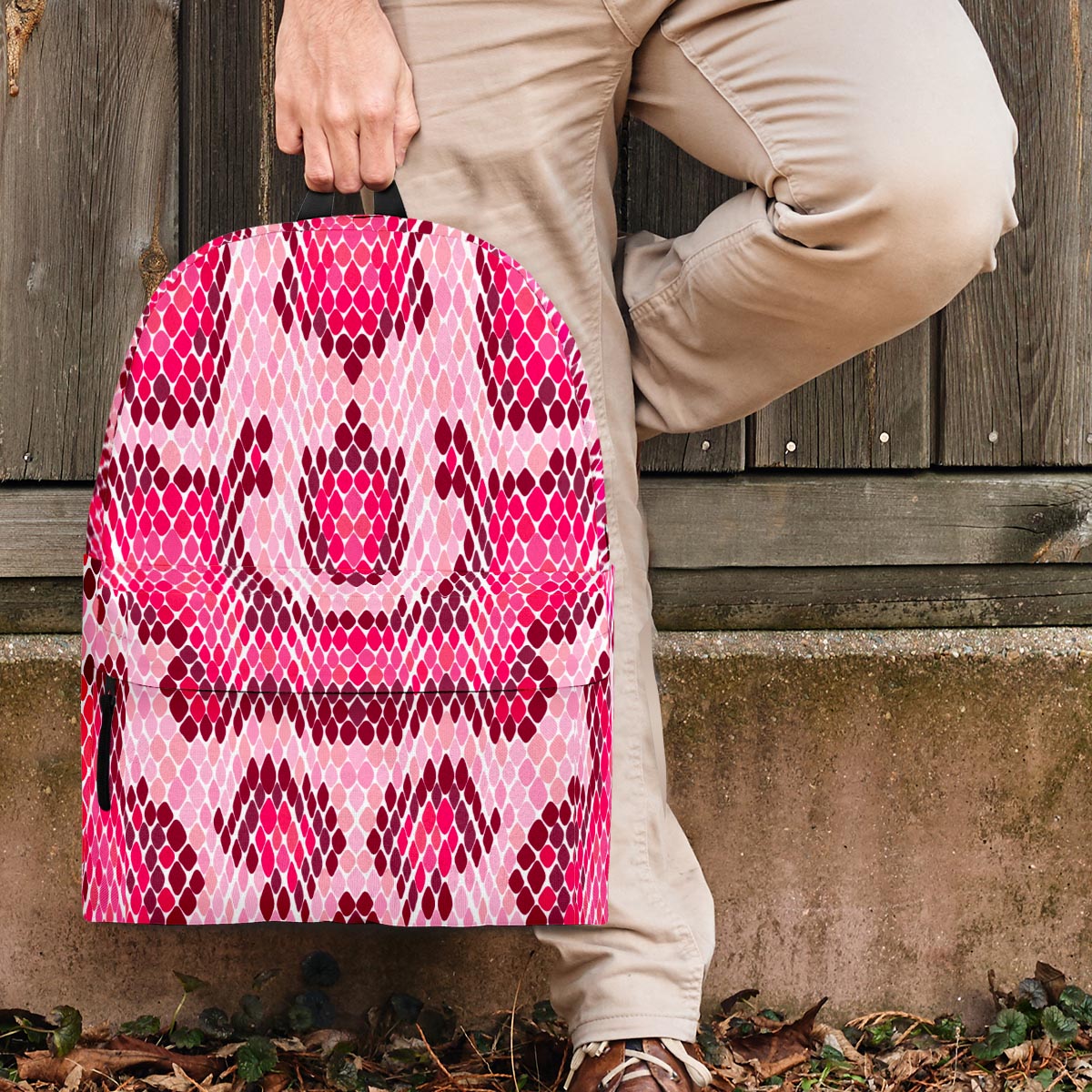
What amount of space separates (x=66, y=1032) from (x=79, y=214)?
1.08 m

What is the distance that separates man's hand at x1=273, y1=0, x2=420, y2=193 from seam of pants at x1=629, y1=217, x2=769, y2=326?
0.30 meters

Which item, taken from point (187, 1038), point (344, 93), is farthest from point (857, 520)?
point (187, 1038)

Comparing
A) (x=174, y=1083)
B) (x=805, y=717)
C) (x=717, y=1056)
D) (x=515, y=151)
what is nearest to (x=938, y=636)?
(x=805, y=717)

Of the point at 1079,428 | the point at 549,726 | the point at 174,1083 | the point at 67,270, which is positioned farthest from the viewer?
the point at 1079,428

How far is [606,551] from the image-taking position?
3.61ft

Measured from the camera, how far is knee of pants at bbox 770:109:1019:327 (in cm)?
102

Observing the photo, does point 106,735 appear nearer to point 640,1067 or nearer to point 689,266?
point 640,1067

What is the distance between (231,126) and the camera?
1554 mm

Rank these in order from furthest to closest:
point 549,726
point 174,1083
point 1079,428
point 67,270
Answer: point 1079,428, point 67,270, point 174,1083, point 549,726

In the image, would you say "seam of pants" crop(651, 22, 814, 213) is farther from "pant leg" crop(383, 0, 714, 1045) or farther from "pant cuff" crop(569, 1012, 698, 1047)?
"pant cuff" crop(569, 1012, 698, 1047)

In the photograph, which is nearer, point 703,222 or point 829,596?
point 703,222

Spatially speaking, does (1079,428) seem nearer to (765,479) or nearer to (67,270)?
(765,479)

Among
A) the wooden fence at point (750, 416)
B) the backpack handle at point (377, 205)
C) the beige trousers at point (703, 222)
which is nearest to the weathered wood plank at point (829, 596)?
the wooden fence at point (750, 416)

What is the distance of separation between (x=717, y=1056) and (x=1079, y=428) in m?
1.04
